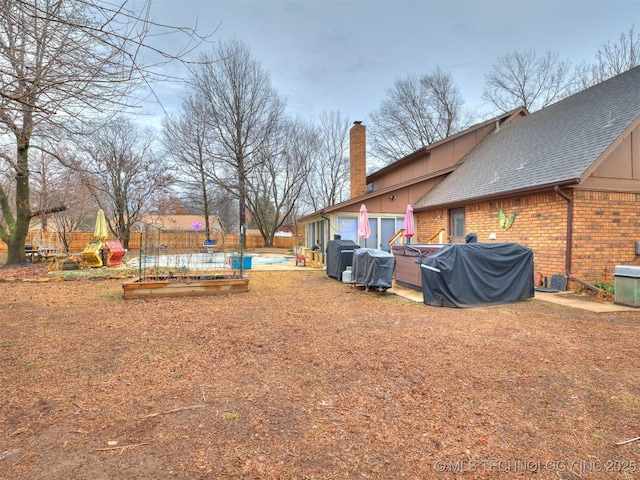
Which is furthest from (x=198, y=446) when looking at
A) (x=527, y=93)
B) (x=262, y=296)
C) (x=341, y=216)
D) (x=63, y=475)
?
(x=527, y=93)

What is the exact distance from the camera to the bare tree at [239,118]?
25.6 m

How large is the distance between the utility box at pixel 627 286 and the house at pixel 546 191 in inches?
48.0

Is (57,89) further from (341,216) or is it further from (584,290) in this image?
(341,216)

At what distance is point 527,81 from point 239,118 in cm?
2135

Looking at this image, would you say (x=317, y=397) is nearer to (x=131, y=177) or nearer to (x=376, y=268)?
(x=376, y=268)

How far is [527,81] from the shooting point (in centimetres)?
2348

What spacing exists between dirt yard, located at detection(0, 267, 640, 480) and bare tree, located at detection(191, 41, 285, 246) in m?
22.2

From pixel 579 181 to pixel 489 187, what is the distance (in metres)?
3.19

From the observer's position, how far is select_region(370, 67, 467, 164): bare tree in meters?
27.2

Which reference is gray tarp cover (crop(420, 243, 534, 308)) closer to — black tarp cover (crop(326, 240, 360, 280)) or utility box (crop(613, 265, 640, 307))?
utility box (crop(613, 265, 640, 307))

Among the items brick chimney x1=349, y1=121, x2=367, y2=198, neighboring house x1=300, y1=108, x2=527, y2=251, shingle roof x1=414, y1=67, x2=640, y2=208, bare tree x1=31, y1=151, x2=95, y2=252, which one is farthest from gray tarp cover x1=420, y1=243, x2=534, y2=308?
bare tree x1=31, y1=151, x2=95, y2=252

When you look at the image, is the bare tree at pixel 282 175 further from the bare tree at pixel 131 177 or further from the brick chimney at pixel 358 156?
the brick chimney at pixel 358 156

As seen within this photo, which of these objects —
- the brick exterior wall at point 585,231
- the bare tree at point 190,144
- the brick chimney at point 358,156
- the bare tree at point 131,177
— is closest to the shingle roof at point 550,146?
the brick exterior wall at point 585,231

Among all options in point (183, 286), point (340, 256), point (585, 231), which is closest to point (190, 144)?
point (340, 256)
